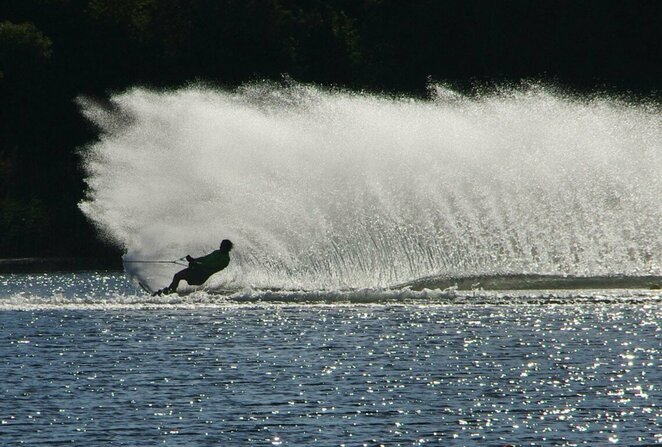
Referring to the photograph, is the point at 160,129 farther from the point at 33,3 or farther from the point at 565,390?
the point at 33,3

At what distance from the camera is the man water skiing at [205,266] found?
136ft

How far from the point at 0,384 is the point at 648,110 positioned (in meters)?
54.1

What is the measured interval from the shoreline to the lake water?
32.9 meters

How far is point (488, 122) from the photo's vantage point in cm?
5197

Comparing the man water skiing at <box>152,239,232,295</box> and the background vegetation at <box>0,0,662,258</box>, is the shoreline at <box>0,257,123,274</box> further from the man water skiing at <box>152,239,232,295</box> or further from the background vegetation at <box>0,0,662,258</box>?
the man water skiing at <box>152,239,232,295</box>

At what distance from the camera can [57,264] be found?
79.3 m

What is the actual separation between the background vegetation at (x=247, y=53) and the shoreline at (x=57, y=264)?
4.64 ft

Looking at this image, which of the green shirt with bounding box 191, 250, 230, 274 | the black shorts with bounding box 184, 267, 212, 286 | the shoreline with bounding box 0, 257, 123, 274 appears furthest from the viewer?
the shoreline with bounding box 0, 257, 123, 274

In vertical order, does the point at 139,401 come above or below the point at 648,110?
below

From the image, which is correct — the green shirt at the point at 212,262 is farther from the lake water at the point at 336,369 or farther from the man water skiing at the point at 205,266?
the lake water at the point at 336,369

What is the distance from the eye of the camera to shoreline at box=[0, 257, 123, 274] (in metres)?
77.1

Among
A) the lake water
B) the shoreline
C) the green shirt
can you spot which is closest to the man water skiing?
the green shirt

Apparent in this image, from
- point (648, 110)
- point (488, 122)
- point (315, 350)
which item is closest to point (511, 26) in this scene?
point (648, 110)

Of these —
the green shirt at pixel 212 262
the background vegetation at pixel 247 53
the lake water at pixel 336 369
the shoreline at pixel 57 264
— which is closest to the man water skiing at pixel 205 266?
the green shirt at pixel 212 262
